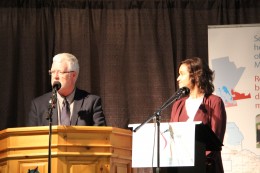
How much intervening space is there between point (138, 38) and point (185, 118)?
238 centimetres

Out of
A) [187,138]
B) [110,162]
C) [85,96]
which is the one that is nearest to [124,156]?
Result: [110,162]

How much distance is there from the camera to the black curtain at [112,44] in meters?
6.75

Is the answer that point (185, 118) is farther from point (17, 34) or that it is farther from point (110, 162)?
point (17, 34)

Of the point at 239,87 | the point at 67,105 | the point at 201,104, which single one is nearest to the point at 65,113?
the point at 67,105

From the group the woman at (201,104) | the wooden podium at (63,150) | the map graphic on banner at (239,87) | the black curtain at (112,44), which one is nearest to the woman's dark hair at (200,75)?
the woman at (201,104)

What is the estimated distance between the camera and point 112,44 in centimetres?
684

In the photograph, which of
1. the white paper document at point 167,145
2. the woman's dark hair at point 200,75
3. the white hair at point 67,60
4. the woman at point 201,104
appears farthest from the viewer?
the white hair at point 67,60

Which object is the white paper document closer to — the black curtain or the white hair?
the white hair

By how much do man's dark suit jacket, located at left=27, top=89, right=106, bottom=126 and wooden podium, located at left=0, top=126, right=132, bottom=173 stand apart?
73cm

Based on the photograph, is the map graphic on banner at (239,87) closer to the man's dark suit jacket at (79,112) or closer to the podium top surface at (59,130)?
the man's dark suit jacket at (79,112)

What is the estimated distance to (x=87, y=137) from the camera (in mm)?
4082

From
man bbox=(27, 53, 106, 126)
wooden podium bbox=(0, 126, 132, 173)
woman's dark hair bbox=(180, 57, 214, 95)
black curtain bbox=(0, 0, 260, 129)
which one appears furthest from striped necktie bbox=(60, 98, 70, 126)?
black curtain bbox=(0, 0, 260, 129)

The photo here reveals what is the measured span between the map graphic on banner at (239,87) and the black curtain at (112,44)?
35 cm

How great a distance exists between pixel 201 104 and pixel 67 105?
1196 mm
